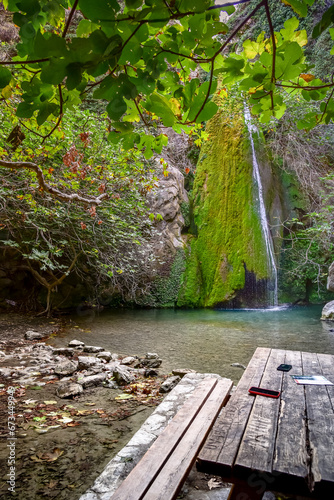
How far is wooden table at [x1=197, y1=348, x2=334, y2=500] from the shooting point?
4.02ft

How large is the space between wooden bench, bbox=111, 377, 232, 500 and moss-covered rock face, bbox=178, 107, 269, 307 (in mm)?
8996

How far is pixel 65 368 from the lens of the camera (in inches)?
159

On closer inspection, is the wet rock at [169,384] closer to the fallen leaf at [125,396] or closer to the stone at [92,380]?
the fallen leaf at [125,396]

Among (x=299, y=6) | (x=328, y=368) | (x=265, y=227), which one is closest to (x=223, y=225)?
(x=265, y=227)

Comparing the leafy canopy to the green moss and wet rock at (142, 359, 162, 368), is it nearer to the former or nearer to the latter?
wet rock at (142, 359, 162, 368)

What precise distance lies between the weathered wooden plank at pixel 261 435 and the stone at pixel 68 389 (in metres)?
2.08

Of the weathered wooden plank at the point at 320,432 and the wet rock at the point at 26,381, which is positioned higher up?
the weathered wooden plank at the point at 320,432

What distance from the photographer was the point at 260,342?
19.7 feet

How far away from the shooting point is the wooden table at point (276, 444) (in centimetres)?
123

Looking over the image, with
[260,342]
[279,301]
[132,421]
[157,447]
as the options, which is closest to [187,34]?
[157,447]

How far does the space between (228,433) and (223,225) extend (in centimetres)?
1093

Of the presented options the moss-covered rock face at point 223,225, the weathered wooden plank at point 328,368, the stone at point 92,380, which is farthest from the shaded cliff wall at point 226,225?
the weathered wooden plank at point 328,368

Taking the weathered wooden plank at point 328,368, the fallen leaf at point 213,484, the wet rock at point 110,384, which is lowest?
the wet rock at point 110,384

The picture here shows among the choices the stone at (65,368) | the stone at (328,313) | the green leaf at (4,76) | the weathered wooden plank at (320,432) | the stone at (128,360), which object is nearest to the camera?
the green leaf at (4,76)
